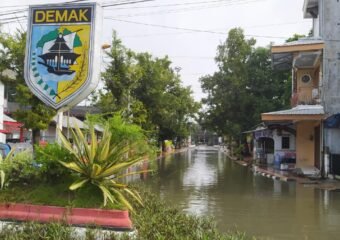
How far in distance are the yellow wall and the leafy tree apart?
14.7 metres

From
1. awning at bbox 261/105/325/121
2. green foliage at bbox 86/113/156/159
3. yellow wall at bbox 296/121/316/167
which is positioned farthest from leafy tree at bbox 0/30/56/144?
yellow wall at bbox 296/121/316/167

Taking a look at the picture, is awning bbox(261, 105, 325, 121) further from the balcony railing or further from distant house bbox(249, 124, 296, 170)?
distant house bbox(249, 124, 296, 170)

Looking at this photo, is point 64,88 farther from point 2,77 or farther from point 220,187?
point 2,77

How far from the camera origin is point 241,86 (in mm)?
46688

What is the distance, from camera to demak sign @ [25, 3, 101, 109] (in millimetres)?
8805

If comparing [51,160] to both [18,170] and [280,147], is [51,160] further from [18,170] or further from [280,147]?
[280,147]

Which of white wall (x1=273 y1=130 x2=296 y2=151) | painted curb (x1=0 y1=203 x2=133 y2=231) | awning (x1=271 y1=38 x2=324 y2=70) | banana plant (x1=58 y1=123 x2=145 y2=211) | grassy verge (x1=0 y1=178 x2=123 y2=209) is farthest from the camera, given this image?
white wall (x1=273 y1=130 x2=296 y2=151)

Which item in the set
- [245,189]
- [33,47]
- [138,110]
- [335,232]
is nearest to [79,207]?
[33,47]

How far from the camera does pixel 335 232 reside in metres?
9.91

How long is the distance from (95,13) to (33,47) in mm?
1392

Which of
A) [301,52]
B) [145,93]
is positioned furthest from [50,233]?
[145,93]

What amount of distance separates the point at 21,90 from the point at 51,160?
46.6ft

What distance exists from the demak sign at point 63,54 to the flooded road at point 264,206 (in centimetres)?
426

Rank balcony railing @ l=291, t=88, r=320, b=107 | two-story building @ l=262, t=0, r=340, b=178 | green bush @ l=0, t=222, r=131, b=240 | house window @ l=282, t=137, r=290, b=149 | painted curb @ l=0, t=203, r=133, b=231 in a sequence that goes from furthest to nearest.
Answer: house window @ l=282, t=137, r=290, b=149
balcony railing @ l=291, t=88, r=320, b=107
two-story building @ l=262, t=0, r=340, b=178
painted curb @ l=0, t=203, r=133, b=231
green bush @ l=0, t=222, r=131, b=240
